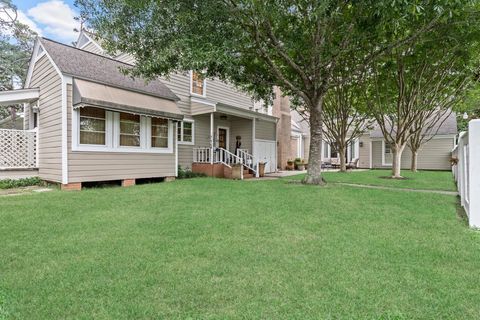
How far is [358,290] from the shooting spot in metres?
2.67

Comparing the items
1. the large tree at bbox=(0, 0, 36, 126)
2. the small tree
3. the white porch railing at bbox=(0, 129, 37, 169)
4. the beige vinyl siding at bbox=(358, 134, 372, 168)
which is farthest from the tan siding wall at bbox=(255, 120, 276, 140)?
the large tree at bbox=(0, 0, 36, 126)

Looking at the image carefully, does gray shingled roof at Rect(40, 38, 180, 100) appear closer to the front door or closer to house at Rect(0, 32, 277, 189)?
house at Rect(0, 32, 277, 189)

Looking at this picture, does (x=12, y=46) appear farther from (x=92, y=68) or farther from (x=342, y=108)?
(x=342, y=108)

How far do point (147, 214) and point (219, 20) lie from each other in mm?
5941

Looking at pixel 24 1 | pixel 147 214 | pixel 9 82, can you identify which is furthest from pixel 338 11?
pixel 9 82

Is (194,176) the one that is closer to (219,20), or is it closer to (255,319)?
(219,20)

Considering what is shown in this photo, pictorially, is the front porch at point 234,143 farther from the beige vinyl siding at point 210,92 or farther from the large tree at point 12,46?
the large tree at point 12,46

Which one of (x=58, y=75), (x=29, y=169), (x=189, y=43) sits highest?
(x=189, y=43)

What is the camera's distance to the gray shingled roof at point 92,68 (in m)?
9.29

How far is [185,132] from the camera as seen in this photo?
13438 millimetres

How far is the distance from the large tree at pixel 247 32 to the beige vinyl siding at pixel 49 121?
2238 millimetres

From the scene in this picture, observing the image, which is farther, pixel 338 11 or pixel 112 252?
pixel 338 11

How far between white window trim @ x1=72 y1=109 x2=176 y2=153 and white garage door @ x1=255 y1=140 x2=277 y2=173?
5.06m

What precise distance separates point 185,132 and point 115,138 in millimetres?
3931
